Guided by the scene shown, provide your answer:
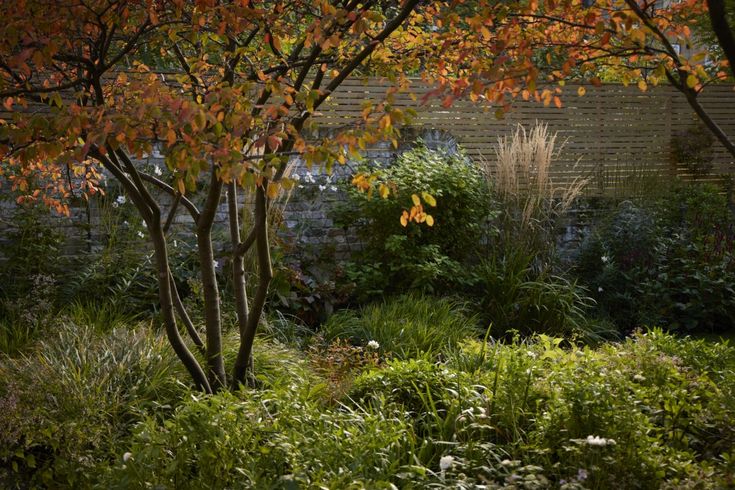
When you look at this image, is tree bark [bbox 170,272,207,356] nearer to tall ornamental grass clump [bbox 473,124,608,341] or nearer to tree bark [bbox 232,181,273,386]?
tree bark [bbox 232,181,273,386]

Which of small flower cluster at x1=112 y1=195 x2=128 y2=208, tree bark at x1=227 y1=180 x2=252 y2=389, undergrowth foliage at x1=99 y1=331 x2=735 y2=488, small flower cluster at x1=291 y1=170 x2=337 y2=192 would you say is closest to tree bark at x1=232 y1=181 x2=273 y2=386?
tree bark at x1=227 y1=180 x2=252 y2=389

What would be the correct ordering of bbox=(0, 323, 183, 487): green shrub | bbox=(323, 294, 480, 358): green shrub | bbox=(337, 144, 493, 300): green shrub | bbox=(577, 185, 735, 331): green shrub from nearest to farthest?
bbox=(0, 323, 183, 487): green shrub, bbox=(323, 294, 480, 358): green shrub, bbox=(337, 144, 493, 300): green shrub, bbox=(577, 185, 735, 331): green shrub

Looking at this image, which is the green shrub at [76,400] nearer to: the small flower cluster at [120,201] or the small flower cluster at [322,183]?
the small flower cluster at [120,201]

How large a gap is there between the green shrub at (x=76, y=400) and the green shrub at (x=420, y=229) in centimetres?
277

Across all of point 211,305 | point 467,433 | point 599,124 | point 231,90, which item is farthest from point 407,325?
point 599,124

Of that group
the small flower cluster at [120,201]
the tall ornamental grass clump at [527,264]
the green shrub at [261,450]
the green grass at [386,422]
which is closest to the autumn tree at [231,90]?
the green grass at [386,422]

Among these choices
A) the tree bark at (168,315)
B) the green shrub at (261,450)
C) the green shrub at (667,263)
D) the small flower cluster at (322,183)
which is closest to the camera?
the green shrub at (261,450)

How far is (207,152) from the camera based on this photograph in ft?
8.80

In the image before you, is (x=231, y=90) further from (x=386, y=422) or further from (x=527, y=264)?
(x=527, y=264)

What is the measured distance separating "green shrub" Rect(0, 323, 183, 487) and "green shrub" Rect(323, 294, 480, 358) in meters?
1.70

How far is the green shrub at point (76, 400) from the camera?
3.41 metres

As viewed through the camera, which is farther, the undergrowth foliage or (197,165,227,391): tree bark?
(197,165,227,391): tree bark

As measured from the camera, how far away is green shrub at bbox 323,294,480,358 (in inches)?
221

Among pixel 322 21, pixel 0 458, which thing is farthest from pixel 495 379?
pixel 0 458
